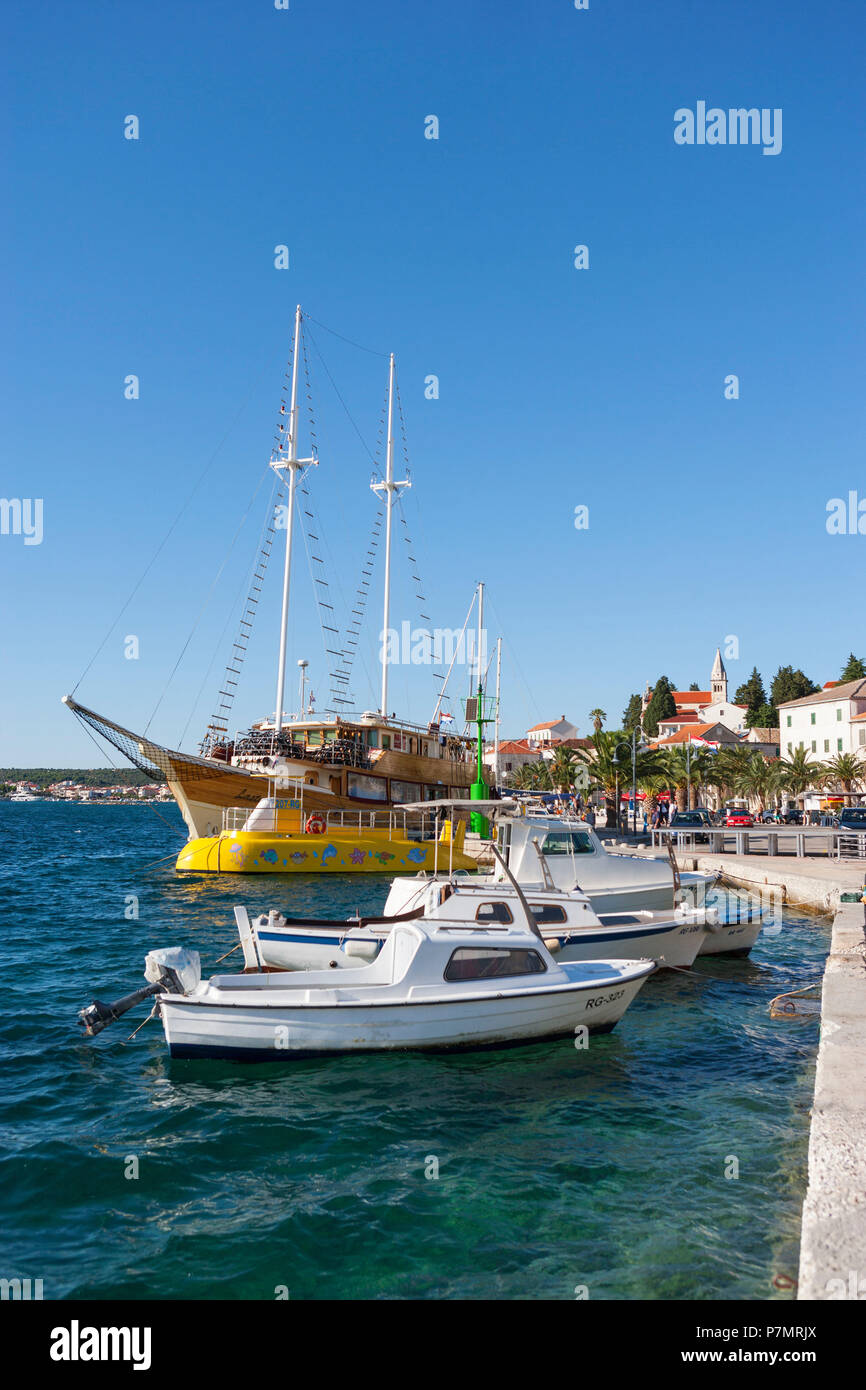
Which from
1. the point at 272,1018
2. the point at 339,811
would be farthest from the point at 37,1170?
the point at 339,811

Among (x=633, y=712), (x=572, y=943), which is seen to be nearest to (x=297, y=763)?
(x=572, y=943)

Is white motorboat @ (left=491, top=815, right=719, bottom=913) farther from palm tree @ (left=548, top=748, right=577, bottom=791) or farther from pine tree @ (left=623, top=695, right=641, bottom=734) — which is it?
pine tree @ (left=623, top=695, right=641, bottom=734)

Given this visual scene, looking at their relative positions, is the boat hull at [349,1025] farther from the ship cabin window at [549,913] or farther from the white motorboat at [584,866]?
the white motorboat at [584,866]

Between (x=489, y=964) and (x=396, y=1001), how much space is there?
158 cm

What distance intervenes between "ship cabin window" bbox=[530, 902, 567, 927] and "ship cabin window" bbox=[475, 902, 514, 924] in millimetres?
2728

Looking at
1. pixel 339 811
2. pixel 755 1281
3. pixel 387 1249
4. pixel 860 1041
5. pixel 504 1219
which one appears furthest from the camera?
pixel 339 811

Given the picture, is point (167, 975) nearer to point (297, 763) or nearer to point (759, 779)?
point (297, 763)

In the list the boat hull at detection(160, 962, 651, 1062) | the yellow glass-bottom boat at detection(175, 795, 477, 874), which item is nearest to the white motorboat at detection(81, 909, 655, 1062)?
the boat hull at detection(160, 962, 651, 1062)

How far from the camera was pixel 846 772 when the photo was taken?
6575cm

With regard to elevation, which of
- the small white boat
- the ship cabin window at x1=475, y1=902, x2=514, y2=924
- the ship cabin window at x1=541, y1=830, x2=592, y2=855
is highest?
the ship cabin window at x1=541, y1=830, x2=592, y2=855

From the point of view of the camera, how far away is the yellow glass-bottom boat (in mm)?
35281

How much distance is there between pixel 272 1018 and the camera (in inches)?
476
